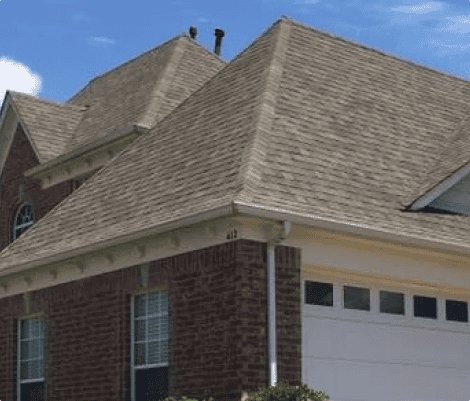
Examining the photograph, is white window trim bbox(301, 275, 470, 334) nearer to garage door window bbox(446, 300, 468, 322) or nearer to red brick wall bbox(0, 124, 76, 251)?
garage door window bbox(446, 300, 468, 322)

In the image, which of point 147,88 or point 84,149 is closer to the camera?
point 84,149

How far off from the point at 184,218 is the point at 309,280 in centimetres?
209

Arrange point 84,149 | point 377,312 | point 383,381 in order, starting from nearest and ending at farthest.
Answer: point 383,381, point 377,312, point 84,149

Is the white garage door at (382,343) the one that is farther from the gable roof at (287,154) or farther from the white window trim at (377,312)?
the gable roof at (287,154)

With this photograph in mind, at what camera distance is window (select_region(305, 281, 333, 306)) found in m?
13.1

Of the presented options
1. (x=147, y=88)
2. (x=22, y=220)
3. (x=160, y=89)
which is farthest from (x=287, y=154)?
(x=22, y=220)

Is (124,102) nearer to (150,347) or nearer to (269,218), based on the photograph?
(150,347)

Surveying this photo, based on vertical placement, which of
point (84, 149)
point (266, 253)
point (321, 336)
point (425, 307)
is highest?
point (84, 149)

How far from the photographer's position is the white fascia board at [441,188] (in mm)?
14375

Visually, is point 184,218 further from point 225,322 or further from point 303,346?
point 303,346

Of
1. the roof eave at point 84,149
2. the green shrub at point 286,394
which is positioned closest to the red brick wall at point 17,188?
the roof eave at point 84,149

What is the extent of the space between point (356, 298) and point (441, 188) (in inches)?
93.6

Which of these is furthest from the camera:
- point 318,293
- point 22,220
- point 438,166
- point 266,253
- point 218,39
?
point 218,39

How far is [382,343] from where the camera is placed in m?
13.6
